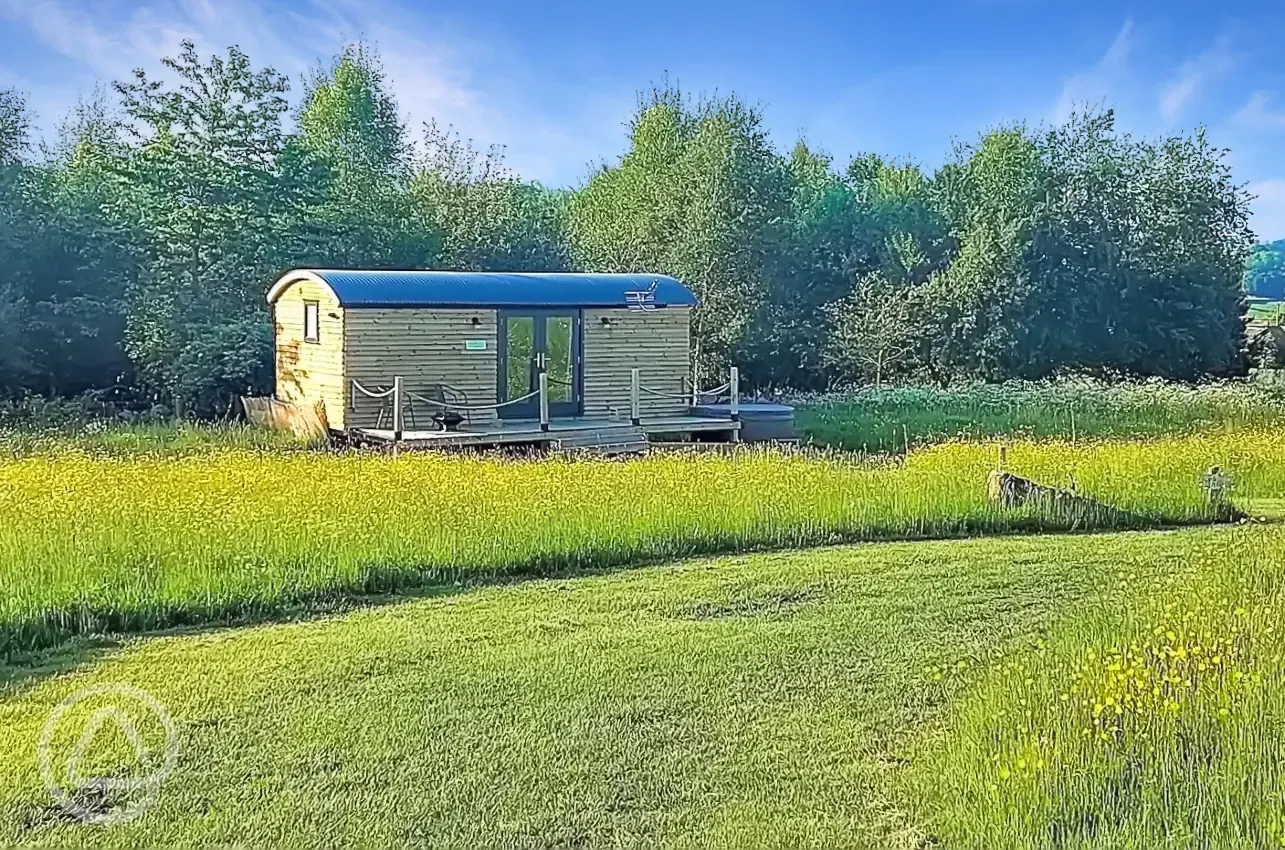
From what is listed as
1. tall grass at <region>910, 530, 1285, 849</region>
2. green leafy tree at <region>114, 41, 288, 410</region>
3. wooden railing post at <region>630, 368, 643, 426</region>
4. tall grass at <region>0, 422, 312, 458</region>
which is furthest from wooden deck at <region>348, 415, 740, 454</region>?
tall grass at <region>910, 530, 1285, 849</region>

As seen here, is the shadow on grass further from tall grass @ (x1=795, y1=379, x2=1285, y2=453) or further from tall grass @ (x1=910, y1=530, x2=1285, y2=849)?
tall grass @ (x1=795, y1=379, x2=1285, y2=453)

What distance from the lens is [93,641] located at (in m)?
6.13

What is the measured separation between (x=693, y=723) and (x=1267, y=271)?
27.4 m

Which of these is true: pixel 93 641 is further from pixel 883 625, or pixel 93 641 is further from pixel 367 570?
pixel 883 625

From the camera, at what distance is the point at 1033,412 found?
17859 mm

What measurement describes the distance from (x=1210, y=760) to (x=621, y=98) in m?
22.7

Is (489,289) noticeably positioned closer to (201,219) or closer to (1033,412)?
(201,219)

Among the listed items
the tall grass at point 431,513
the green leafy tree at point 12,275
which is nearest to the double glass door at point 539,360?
Result: the tall grass at point 431,513

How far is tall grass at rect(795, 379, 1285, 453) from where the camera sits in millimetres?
16391

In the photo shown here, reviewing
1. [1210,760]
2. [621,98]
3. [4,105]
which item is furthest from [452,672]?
[621,98]

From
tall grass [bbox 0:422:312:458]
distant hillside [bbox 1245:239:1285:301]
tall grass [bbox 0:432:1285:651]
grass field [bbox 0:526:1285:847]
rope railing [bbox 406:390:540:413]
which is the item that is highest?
distant hillside [bbox 1245:239:1285:301]

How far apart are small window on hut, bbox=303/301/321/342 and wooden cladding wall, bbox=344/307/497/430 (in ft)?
2.77

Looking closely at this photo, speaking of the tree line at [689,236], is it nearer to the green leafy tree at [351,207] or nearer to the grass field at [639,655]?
the green leafy tree at [351,207]

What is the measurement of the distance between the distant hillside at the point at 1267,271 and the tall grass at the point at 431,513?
15.9 meters
